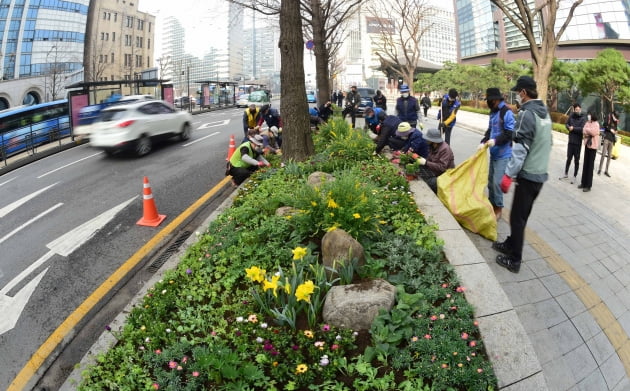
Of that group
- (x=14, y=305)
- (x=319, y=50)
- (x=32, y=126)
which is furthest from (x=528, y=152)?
(x=32, y=126)

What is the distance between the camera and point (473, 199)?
5.13m

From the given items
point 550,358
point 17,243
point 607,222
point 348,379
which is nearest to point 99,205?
point 17,243

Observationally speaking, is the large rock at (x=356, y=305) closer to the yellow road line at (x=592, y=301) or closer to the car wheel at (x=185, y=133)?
the yellow road line at (x=592, y=301)

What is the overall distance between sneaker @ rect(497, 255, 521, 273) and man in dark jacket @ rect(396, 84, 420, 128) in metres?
6.24

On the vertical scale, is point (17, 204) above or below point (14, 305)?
above

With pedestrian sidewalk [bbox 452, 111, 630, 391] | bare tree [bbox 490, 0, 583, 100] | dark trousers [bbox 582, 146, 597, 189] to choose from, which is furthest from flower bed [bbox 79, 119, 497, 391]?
bare tree [bbox 490, 0, 583, 100]

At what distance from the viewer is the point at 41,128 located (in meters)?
16.7

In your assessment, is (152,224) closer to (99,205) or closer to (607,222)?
(99,205)

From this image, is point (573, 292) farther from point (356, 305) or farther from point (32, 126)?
point (32, 126)

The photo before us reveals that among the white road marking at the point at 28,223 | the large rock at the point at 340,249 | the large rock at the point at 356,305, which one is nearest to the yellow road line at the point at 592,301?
the large rock at the point at 356,305

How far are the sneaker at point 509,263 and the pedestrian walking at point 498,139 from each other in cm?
132

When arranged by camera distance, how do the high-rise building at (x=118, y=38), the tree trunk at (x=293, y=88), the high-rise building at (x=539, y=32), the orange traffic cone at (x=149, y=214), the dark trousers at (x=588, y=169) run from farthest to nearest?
the high-rise building at (x=118, y=38), the high-rise building at (x=539, y=32), the dark trousers at (x=588, y=169), the tree trunk at (x=293, y=88), the orange traffic cone at (x=149, y=214)

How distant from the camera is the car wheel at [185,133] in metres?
14.8

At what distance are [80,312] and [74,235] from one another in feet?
8.25
